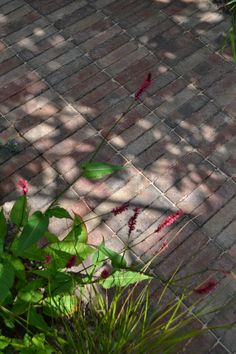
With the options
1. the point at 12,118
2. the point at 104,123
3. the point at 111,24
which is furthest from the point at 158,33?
the point at 12,118

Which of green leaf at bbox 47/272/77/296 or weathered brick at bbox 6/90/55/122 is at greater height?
green leaf at bbox 47/272/77/296

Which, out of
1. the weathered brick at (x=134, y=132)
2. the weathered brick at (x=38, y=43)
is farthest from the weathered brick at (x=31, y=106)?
the weathered brick at (x=134, y=132)

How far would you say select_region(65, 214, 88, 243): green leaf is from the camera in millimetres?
2726

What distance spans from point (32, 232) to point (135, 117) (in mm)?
1913

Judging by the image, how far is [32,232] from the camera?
239 cm

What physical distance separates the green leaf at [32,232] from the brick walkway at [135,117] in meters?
0.97

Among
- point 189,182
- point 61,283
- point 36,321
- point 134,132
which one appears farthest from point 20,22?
point 36,321

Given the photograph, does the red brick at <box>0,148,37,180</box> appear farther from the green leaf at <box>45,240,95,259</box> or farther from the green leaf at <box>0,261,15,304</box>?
the green leaf at <box>0,261,15,304</box>

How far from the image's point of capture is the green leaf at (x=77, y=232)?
8.94ft

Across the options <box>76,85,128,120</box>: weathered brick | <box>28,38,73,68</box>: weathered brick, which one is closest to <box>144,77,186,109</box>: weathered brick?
<box>76,85,128,120</box>: weathered brick

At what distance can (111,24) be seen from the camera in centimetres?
466

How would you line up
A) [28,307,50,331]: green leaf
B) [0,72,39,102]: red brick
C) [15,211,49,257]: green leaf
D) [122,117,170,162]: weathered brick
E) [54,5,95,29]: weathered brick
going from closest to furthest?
[15,211,49,257]: green leaf
[28,307,50,331]: green leaf
[122,117,170,162]: weathered brick
[0,72,39,102]: red brick
[54,5,95,29]: weathered brick

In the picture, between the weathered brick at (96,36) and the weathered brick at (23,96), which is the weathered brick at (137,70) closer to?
the weathered brick at (96,36)

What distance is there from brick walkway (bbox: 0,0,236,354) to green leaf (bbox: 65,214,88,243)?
1.64 ft
